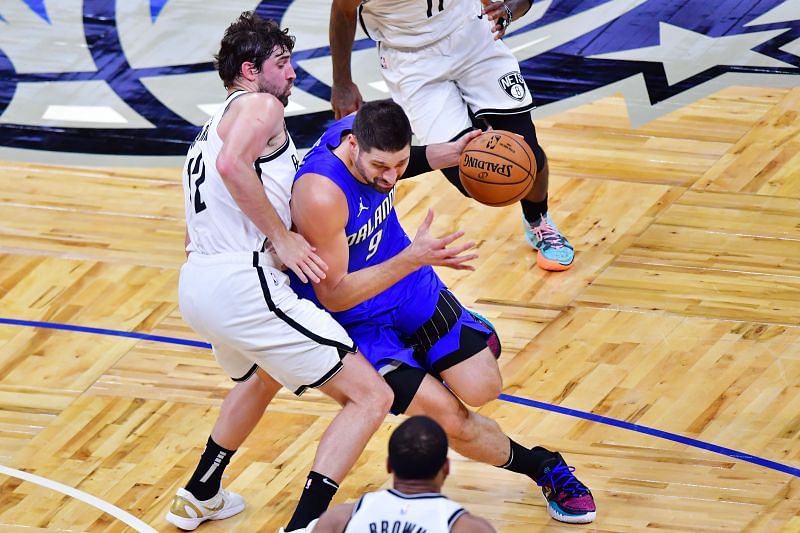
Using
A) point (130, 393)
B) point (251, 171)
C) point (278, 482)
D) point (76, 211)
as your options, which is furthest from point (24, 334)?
point (251, 171)

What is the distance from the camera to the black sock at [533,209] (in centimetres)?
748

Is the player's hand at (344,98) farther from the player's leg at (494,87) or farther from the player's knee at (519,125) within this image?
the player's knee at (519,125)

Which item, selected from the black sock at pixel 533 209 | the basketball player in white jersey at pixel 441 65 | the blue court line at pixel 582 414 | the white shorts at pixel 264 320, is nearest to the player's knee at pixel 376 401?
the white shorts at pixel 264 320

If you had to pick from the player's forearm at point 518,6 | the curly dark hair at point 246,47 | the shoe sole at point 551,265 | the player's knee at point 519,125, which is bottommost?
the shoe sole at point 551,265

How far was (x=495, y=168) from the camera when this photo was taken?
19.1 feet

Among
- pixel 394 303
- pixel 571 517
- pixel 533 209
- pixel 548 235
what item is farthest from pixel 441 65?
pixel 571 517

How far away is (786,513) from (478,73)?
284 cm

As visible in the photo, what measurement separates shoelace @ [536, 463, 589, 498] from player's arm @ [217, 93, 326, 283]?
125cm

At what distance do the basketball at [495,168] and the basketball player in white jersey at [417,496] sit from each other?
223cm

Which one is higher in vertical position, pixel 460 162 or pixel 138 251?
pixel 460 162

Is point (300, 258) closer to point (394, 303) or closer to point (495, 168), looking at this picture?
point (394, 303)

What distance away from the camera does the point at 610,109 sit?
353 inches

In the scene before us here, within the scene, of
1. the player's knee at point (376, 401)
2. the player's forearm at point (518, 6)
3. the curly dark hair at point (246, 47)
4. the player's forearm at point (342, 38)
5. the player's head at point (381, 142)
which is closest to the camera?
the player's head at point (381, 142)

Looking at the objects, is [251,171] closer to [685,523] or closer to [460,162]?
[460,162]
